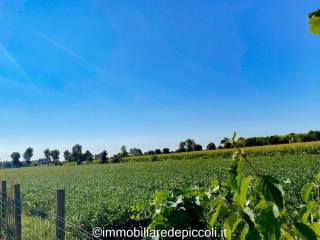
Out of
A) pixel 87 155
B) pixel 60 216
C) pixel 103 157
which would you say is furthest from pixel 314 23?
pixel 87 155

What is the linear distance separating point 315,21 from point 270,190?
378 millimetres

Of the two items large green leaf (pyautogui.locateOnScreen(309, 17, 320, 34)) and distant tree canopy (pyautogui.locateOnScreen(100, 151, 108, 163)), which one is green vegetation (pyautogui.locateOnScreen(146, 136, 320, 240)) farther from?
distant tree canopy (pyautogui.locateOnScreen(100, 151, 108, 163))

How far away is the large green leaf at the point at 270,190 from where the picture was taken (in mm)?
917

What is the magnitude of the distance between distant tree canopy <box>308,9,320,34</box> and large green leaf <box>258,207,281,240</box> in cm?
41

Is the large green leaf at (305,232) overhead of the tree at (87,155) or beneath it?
beneath

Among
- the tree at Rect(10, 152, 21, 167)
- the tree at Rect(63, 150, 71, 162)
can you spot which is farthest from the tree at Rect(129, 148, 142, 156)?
the tree at Rect(10, 152, 21, 167)

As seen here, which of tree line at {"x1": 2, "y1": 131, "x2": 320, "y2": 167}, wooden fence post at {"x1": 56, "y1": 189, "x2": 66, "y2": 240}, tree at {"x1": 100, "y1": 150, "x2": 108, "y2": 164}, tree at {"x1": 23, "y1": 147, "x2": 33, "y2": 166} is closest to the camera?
wooden fence post at {"x1": 56, "y1": 189, "x2": 66, "y2": 240}

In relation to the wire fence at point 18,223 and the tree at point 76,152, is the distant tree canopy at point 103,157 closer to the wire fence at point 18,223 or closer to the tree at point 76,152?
the tree at point 76,152

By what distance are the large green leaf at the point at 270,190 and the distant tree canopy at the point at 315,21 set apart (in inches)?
13.3

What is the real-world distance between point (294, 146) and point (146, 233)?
5705 cm

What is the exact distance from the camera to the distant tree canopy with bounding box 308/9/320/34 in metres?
0.89

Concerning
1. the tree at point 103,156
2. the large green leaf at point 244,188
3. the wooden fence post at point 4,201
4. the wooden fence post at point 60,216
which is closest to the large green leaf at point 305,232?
the large green leaf at point 244,188

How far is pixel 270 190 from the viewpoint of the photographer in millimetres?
925

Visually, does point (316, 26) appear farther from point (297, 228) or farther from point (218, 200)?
point (218, 200)
